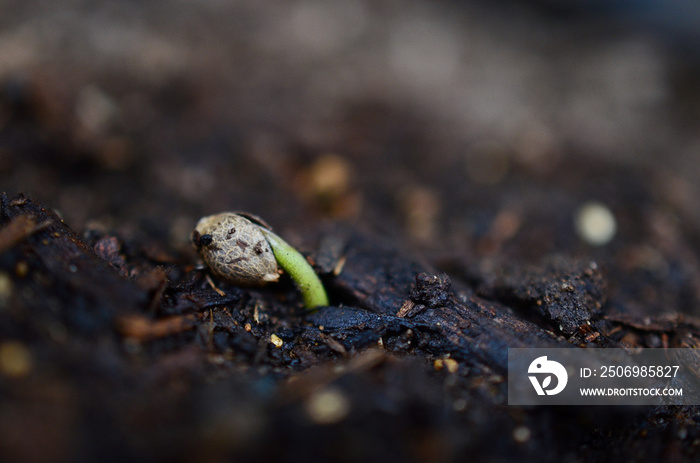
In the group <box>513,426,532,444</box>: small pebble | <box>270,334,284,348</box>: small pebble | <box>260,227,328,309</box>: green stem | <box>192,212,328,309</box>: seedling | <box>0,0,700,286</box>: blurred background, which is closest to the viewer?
<box>513,426,532,444</box>: small pebble

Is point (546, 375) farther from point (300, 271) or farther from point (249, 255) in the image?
point (249, 255)

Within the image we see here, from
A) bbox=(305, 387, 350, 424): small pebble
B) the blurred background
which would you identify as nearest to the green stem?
the blurred background

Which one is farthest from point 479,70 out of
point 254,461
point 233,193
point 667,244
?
point 254,461

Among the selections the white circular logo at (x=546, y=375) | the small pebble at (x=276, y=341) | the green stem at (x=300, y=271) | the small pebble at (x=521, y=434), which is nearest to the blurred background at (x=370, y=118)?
the green stem at (x=300, y=271)

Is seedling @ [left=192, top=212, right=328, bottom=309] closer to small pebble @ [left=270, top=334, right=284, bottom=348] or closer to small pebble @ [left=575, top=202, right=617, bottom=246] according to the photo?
small pebble @ [left=270, top=334, right=284, bottom=348]

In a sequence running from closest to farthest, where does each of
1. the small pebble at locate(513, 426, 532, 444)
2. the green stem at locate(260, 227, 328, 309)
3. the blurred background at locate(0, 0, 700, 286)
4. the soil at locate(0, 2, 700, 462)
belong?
the soil at locate(0, 2, 700, 462)
the small pebble at locate(513, 426, 532, 444)
the green stem at locate(260, 227, 328, 309)
the blurred background at locate(0, 0, 700, 286)

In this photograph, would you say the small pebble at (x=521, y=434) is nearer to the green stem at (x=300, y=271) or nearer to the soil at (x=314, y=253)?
the soil at (x=314, y=253)
